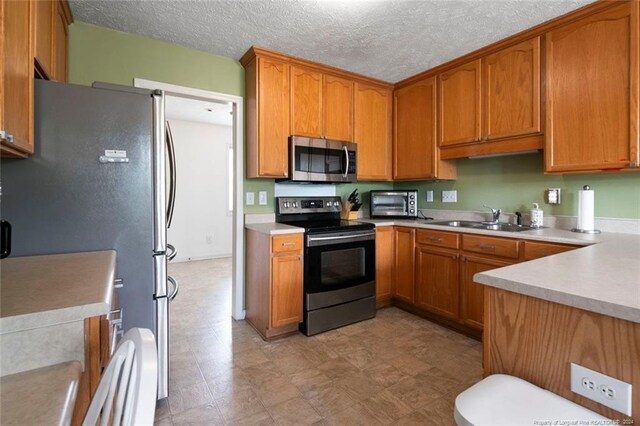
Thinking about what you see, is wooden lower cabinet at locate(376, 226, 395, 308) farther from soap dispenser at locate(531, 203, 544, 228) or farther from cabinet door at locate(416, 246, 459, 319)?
soap dispenser at locate(531, 203, 544, 228)

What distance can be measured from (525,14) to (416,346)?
2491mm

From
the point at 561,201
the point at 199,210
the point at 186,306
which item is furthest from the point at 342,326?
the point at 199,210

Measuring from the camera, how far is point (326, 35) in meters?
2.39

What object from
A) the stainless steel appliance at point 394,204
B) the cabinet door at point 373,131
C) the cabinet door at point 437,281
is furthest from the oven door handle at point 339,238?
the cabinet door at point 373,131

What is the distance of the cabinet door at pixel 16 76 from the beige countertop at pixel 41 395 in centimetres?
77

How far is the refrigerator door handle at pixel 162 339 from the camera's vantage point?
5.37 ft

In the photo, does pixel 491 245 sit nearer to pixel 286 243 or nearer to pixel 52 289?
pixel 286 243

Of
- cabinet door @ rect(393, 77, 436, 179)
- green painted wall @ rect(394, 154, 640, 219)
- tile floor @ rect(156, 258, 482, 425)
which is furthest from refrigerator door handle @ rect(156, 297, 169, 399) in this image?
green painted wall @ rect(394, 154, 640, 219)

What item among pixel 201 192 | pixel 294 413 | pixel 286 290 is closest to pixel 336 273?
pixel 286 290

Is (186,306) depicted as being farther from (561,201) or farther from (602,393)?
(561,201)

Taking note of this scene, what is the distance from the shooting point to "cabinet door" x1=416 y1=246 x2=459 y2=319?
2574mm

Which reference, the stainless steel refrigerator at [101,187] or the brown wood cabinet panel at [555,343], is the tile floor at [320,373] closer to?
the stainless steel refrigerator at [101,187]

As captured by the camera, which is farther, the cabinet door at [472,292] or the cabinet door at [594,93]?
the cabinet door at [472,292]

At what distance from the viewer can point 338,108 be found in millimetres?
3092
